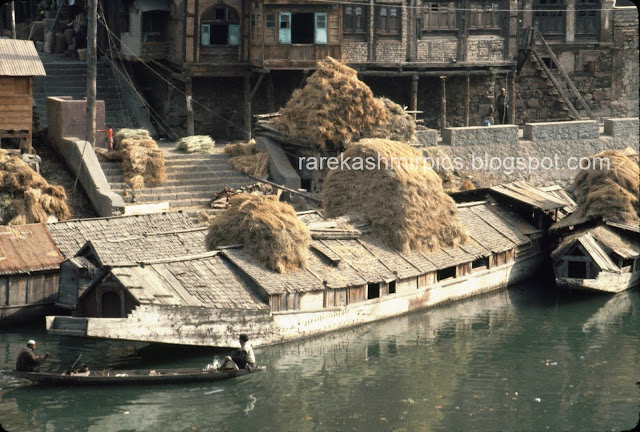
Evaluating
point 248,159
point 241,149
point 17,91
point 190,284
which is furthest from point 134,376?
point 241,149

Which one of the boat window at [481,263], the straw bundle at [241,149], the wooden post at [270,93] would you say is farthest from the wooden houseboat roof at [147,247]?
the wooden post at [270,93]

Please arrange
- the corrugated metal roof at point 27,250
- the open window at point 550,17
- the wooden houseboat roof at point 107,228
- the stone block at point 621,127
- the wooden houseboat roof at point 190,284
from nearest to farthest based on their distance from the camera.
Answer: the wooden houseboat roof at point 190,284
the corrugated metal roof at point 27,250
the wooden houseboat roof at point 107,228
the stone block at point 621,127
the open window at point 550,17

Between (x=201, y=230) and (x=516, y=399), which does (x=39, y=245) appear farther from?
(x=516, y=399)

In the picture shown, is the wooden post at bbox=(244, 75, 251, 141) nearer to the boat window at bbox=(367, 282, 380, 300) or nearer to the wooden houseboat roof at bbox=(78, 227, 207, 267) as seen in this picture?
the wooden houseboat roof at bbox=(78, 227, 207, 267)

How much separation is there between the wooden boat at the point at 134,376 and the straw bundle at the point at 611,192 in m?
17.0

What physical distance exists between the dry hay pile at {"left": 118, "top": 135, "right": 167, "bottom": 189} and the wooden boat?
1341 cm

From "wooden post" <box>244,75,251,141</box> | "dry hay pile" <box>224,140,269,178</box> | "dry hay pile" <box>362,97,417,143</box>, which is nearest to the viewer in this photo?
"dry hay pile" <box>224,140,269,178</box>

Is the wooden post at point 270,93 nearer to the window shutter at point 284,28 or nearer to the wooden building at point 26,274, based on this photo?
the window shutter at point 284,28

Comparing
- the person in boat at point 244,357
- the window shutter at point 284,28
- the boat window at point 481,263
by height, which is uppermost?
the window shutter at point 284,28

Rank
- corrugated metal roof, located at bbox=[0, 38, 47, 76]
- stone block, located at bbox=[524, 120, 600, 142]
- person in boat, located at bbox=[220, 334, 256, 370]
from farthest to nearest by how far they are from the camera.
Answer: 1. stone block, located at bbox=[524, 120, 600, 142]
2. corrugated metal roof, located at bbox=[0, 38, 47, 76]
3. person in boat, located at bbox=[220, 334, 256, 370]

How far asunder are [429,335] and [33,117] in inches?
755

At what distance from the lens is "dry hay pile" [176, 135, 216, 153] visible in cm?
4516

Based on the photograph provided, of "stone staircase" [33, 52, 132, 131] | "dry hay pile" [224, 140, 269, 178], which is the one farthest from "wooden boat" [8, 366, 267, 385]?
"stone staircase" [33, 52, 132, 131]

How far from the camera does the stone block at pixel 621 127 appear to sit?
52.8m
